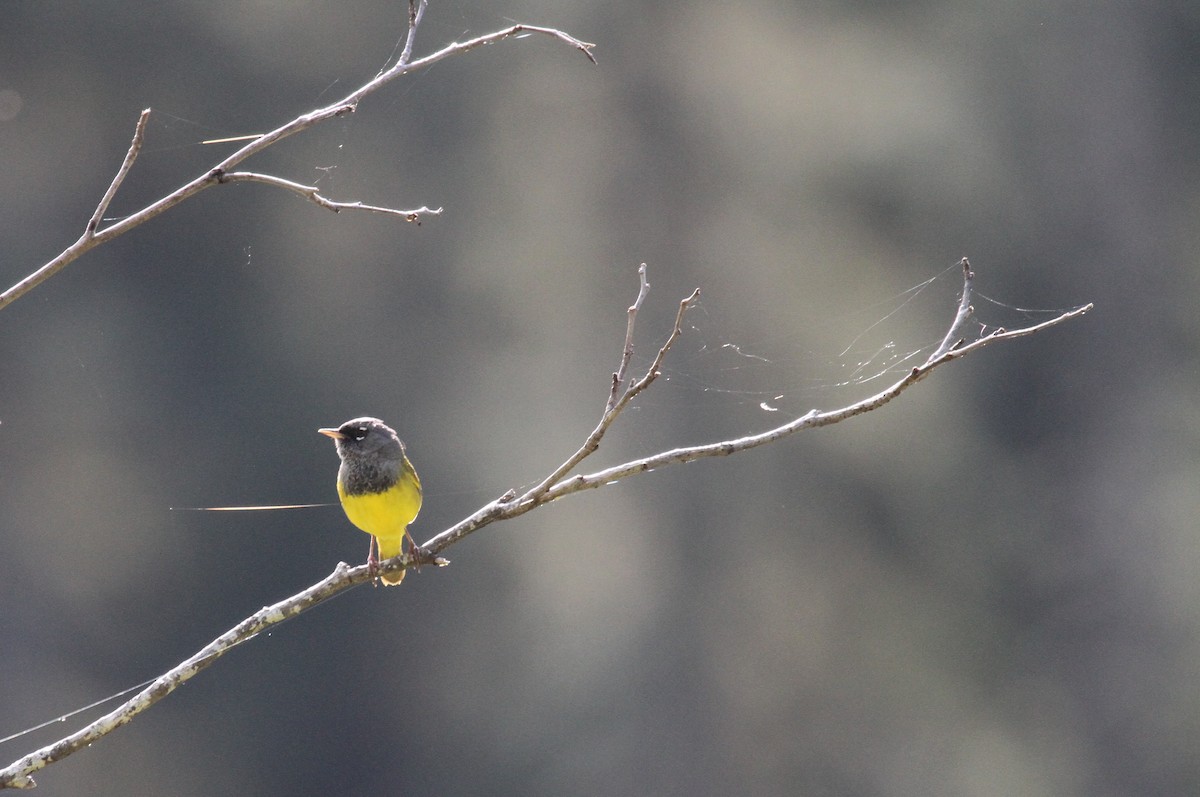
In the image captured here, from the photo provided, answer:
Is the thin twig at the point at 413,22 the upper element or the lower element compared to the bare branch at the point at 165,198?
upper

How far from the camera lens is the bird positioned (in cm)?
349

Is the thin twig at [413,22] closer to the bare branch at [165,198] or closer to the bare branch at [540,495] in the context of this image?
the bare branch at [165,198]

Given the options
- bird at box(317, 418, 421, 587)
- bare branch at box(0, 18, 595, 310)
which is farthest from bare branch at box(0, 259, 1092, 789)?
bird at box(317, 418, 421, 587)

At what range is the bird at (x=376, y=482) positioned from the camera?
11.5 ft

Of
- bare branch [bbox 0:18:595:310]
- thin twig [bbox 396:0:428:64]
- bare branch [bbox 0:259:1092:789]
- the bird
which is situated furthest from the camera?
the bird

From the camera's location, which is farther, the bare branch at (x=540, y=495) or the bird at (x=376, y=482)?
the bird at (x=376, y=482)

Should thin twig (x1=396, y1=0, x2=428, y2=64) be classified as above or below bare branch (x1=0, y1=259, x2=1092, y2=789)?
above

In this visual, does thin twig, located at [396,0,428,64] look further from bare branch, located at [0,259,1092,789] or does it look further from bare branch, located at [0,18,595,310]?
bare branch, located at [0,259,1092,789]

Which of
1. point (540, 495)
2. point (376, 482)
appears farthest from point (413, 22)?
point (376, 482)

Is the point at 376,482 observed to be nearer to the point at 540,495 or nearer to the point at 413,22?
the point at 540,495

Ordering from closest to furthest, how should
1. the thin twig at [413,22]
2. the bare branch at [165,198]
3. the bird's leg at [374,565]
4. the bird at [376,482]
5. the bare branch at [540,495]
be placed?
the bare branch at [165,198]
the bare branch at [540,495]
the thin twig at [413,22]
the bird's leg at [374,565]
the bird at [376,482]

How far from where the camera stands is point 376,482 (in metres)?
3.51

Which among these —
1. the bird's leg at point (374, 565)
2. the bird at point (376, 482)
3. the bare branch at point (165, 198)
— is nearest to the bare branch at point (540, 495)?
the bird's leg at point (374, 565)

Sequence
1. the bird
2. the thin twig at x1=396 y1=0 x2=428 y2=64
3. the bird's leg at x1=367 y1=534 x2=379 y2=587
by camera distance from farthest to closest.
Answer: the bird → the bird's leg at x1=367 y1=534 x2=379 y2=587 → the thin twig at x1=396 y1=0 x2=428 y2=64
